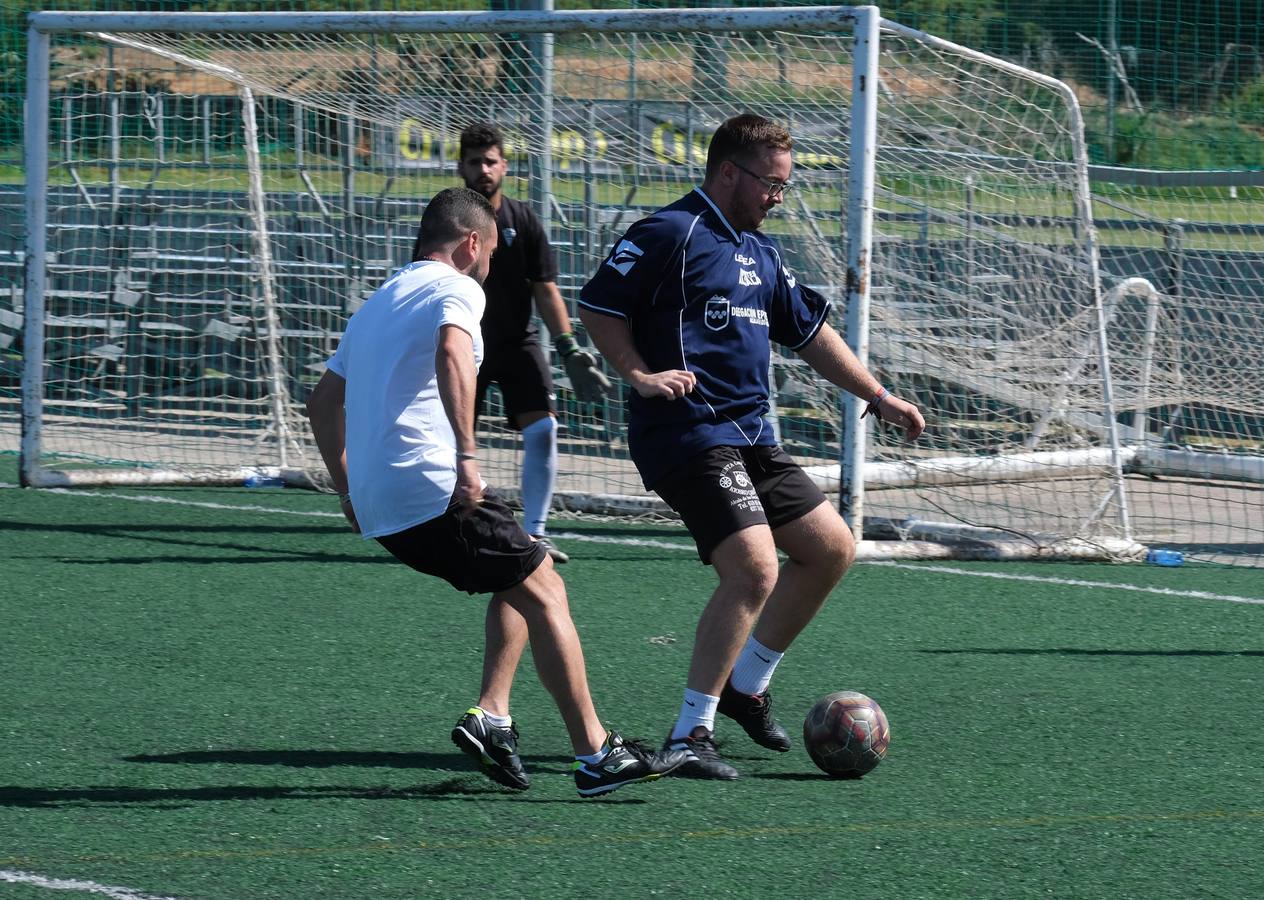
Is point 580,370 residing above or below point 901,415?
below

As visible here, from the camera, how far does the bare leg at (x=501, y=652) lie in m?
4.91

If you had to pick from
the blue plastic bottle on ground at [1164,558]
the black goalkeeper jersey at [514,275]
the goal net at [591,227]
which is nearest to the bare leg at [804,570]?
the black goalkeeper jersey at [514,275]

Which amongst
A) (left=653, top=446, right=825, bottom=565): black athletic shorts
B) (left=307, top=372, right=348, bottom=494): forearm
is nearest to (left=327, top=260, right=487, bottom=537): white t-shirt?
(left=307, top=372, right=348, bottom=494): forearm

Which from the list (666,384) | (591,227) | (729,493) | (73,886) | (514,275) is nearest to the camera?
(73,886)

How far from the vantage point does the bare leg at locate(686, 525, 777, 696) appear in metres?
4.90

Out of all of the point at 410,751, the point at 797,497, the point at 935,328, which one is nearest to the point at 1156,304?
the point at 935,328

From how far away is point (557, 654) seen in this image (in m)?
4.64

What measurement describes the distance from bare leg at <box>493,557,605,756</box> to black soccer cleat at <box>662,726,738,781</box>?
343 mm

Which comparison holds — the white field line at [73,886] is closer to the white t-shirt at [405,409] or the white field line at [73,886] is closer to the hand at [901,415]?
the white t-shirt at [405,409]

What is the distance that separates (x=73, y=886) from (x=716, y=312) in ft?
7.87

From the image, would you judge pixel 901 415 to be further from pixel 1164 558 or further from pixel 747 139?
pixel 1164 558

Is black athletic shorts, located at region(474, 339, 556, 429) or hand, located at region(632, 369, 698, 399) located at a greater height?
hand, located at region(632, 369, 698, 399)

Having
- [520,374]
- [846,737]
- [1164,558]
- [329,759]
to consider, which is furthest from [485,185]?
[1164,558]

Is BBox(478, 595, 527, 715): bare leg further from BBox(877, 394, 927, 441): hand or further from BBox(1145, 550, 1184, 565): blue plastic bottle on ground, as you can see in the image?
BBox(1145, 550, 1184, 565): blue plastic bottle on ground
